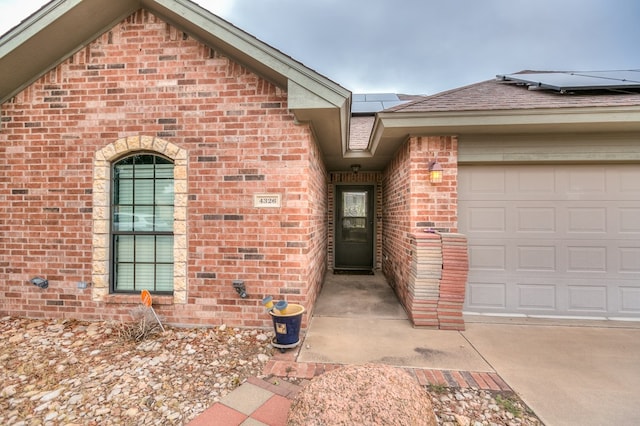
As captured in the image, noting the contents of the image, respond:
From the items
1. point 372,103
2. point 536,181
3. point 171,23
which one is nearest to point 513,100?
point 536,181

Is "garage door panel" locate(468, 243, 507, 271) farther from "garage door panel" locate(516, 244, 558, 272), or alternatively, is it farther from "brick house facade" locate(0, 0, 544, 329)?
"brick house facade" locate(0, 0, 544, 329)

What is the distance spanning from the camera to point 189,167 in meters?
3.43

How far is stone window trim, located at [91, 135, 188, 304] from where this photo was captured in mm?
3408

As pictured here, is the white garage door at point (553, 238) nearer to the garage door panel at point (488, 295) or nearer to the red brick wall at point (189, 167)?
the garage door panel at point (488, 295)

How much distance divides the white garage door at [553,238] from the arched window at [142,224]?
4.15 m

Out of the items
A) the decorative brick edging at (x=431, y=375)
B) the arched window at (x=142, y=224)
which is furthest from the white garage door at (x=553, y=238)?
the arched window at (x=142, y=224)

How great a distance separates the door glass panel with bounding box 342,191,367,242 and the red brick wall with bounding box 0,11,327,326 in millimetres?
3970

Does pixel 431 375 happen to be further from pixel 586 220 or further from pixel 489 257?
pixel 586 220

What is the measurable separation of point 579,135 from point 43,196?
7337 mm

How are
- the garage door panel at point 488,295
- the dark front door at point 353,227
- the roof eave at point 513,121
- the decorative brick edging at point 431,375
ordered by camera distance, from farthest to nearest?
the dark front door at point 353,227 < the garage door panel at point 488,295 < the roof eave at point 513,121 < the decorative brick edging at point 431,375

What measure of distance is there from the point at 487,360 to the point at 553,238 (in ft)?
7.72

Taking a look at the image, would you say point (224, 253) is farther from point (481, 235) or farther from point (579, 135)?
point (579, 135)

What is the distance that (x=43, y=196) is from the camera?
3.56 metres

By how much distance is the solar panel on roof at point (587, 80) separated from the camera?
391 cm
